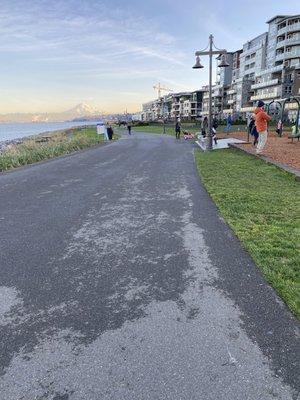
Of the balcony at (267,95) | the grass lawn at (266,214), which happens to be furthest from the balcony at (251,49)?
the grass lawn at (266,214)

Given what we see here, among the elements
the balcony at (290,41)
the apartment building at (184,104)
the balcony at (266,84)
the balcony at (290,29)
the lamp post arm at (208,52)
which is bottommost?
the apartment building at (184,104)

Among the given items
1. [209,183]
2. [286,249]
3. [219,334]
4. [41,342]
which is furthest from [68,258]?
[209,183]

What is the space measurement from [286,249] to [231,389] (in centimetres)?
258

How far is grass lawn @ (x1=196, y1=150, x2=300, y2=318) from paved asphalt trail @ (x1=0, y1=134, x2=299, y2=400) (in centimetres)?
20

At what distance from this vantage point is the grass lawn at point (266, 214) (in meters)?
3.62

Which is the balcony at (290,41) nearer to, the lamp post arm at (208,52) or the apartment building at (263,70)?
the apartment building at (263,70)

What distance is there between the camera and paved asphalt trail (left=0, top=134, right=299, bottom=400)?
218 cm

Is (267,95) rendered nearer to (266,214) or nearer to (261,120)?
(261,120)

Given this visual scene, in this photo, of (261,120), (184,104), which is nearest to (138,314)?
(261,120)

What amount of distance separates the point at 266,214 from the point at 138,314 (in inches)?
150

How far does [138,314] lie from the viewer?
2.96 metres

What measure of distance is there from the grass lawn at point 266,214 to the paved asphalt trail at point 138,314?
202mm

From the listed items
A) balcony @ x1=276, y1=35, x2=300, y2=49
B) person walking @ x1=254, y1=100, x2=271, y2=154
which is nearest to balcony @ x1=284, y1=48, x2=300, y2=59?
balcony @ x1=276, y1=35, x2=300, y2=49

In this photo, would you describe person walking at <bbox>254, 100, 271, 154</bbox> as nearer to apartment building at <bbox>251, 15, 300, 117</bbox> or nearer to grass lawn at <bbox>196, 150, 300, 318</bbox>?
grass lawn at <bbox>196, 150, 300, 318</bbox>
